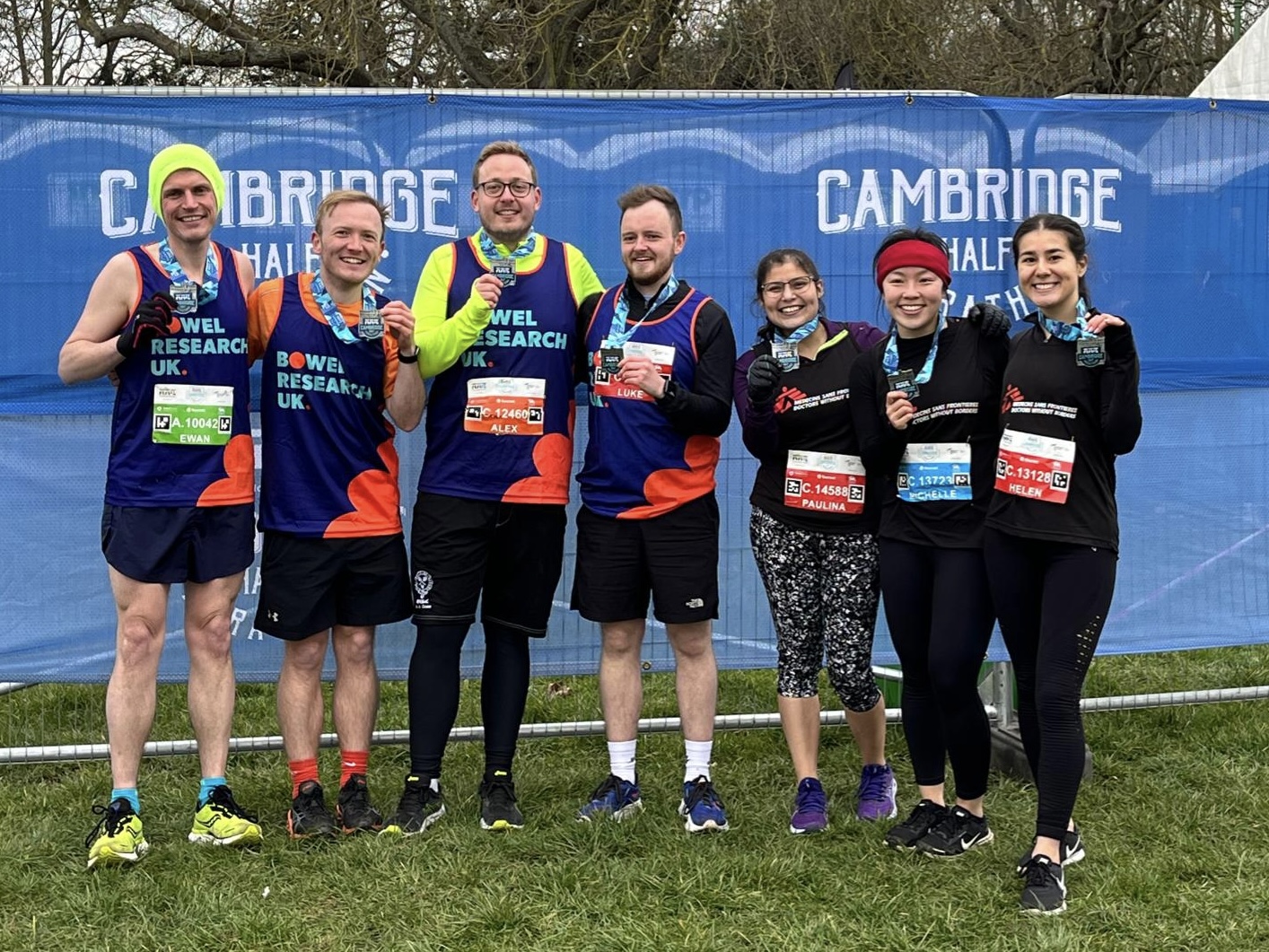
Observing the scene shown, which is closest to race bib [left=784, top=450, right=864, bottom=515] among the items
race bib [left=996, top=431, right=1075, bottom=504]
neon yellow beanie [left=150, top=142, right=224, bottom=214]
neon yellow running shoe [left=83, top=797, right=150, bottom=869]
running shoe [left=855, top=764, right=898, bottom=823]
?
race bib [left=996, top=431, right=1075, bottom=504]

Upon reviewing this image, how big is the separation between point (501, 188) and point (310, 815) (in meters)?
2.12

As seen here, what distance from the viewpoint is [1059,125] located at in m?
5.01

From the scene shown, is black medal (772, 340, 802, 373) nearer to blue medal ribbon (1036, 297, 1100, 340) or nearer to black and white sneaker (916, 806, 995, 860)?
blue medal ribbon (1036, 297, 1100, 340)

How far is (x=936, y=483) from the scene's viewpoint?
3984 mm

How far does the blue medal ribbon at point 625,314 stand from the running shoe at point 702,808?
4.85 ft

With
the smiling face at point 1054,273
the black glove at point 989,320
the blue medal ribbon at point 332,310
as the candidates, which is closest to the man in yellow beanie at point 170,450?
the blue medal ribbon at point 332,310

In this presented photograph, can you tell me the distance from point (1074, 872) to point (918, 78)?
10.5 meters

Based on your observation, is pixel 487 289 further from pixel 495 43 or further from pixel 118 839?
pixel 495 43

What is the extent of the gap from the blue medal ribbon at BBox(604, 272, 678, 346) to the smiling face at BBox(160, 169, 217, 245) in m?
1.31

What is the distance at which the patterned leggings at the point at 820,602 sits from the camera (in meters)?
4.25

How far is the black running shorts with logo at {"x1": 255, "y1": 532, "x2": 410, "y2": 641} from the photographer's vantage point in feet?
13.9

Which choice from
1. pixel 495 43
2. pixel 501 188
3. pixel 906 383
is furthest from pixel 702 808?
pixel 495 43

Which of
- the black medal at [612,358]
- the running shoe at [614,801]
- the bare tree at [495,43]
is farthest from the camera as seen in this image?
the bare tree at [495,43]

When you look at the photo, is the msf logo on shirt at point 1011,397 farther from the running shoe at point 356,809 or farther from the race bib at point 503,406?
the running shoe at point 356,809
